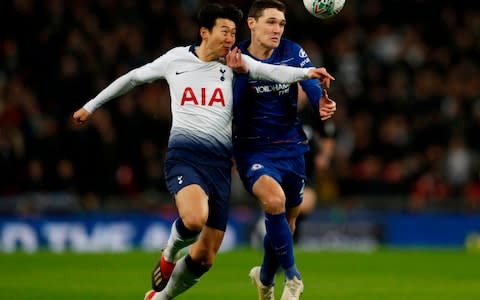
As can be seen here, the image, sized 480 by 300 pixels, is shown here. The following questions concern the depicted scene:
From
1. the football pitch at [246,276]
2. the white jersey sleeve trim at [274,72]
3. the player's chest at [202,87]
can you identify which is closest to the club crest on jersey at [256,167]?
the player's chest at [202,87]

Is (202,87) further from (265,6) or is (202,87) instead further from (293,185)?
(293,185)

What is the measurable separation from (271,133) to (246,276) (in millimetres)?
4819

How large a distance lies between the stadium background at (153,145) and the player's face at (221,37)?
1034 cm

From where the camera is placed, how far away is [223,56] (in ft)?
31.6

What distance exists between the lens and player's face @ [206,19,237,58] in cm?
955

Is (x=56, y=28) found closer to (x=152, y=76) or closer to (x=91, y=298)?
(x=91, y=298)

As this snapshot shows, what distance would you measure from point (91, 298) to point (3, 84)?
1032 centimetres

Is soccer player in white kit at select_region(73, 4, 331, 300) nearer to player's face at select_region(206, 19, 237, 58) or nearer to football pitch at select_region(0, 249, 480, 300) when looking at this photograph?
player's face at select_region(206, 19, 237, 58)

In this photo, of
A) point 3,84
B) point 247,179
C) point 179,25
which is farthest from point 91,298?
point 179,25

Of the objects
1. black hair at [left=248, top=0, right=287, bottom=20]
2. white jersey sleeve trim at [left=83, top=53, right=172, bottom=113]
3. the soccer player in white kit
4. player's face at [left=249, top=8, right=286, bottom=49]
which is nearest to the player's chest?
the soccer player in white kit

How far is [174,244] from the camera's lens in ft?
31.0

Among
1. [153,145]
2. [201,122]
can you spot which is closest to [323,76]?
[201,122]

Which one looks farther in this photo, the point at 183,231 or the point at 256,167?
the point at 256,167

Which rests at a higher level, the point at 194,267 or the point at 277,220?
the point at 277,220
